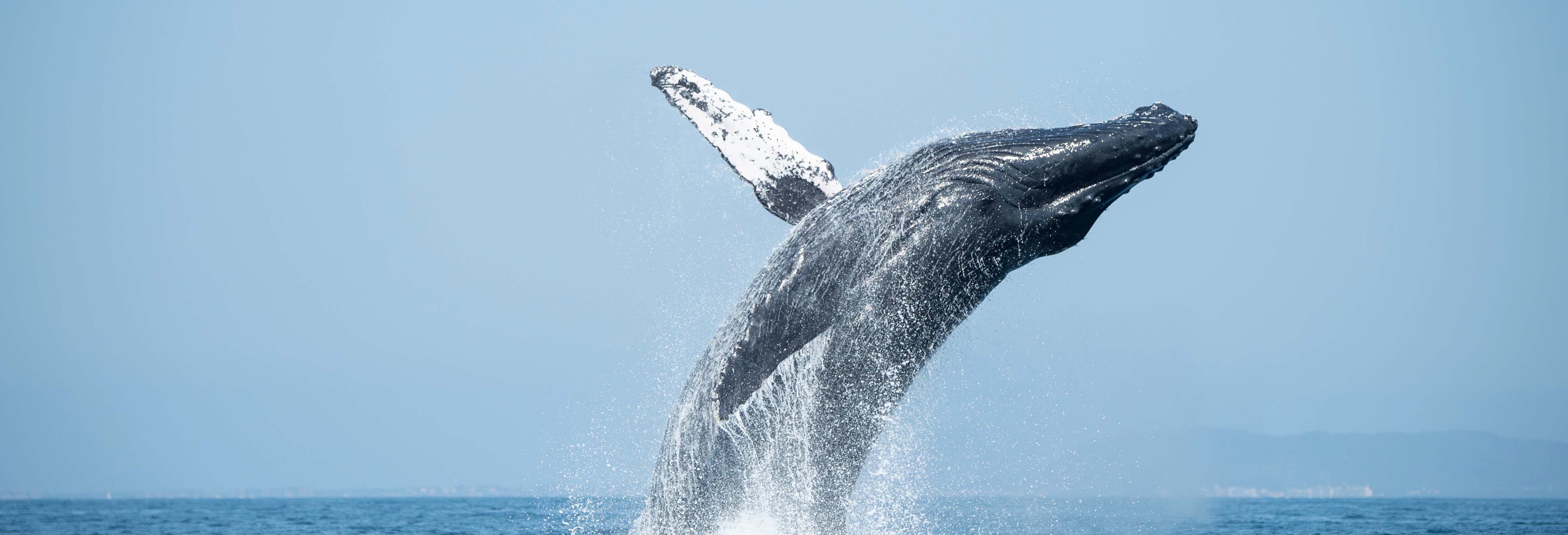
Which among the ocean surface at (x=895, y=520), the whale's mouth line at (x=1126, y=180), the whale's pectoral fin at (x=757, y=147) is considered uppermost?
the whale's pectoral fin at (x=757, y=147)

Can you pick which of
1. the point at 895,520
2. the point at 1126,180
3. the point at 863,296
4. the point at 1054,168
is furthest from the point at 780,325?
the point at 895,520

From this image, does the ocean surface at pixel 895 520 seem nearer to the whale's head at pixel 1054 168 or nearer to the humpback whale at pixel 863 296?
the humpback whale at pixel 863 296

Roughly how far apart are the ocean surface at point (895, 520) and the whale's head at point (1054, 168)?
2.23 meters

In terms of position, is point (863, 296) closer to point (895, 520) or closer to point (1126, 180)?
point (1126, 180)

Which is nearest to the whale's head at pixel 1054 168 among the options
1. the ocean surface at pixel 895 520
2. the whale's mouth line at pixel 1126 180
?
the whale's mouth line at pixel 1126 180

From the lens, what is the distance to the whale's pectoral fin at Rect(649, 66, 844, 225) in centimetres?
648

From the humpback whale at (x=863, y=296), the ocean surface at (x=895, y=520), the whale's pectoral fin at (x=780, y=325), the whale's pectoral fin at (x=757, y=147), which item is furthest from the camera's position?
the ocean surface at (x=895, y=520)

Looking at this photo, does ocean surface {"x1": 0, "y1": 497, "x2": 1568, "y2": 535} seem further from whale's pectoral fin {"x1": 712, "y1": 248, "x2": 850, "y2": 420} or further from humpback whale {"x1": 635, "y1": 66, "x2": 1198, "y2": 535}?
whale's pectoral fin {"x1": 712, "y1": 248, "x2": 850, "y2": 420}

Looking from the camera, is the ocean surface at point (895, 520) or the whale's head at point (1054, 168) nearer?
the whale's head at point (1054, 168)

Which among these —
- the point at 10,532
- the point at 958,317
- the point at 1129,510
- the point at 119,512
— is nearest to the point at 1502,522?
the point at 1129,510

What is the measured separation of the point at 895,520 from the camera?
754 centimetres

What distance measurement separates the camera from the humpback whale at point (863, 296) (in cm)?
543

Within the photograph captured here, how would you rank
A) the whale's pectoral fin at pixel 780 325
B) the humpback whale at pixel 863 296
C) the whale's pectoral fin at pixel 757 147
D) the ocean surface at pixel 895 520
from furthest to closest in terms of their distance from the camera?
1. the ocean surface at pixel 895 520
2. the whale's pectoral fin at pixel 757 147
3. the humpback whale at pixel 863 296
4. the whale's pectoral fin at pixel 780 325

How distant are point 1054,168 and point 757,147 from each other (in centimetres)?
198
